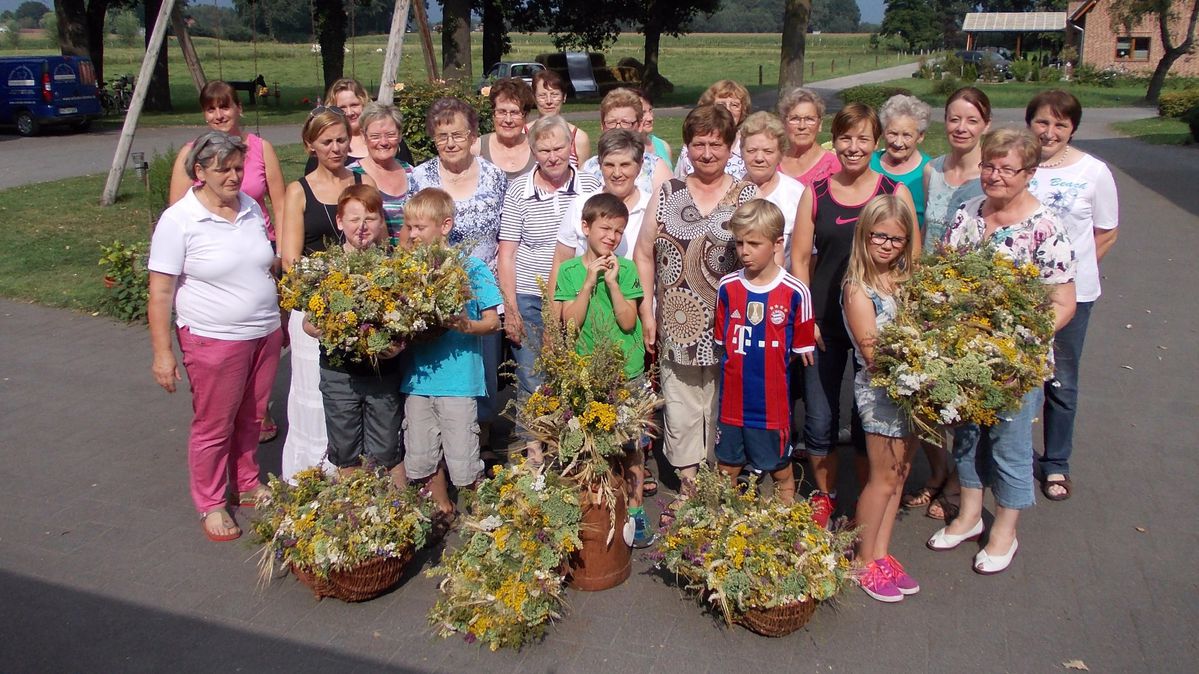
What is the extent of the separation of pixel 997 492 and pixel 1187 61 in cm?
6036

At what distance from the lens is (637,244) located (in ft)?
15.9

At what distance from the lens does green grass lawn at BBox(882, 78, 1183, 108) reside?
35659 millimetres

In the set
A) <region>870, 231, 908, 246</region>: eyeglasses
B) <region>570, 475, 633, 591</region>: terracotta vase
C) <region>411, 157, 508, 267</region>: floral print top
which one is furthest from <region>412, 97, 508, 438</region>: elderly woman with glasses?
<region>870, 231, 908, 246</region>: eyeglasses

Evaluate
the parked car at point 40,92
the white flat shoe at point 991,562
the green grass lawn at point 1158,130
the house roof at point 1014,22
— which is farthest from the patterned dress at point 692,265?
the house roof at point 1014,22

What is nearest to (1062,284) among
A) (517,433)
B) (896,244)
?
(896,244)

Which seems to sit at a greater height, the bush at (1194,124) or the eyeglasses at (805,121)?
the bush at (1194,124)

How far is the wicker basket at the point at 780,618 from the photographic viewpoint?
3812mm

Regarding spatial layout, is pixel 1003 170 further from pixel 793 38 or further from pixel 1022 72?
pixel 1022 72

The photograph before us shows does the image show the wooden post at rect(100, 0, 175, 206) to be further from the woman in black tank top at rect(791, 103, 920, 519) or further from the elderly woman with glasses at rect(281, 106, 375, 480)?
the woman in black tank top at rect(791, 103, 920, 519)

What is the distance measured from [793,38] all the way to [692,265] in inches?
877

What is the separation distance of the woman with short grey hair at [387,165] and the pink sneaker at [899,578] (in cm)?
284

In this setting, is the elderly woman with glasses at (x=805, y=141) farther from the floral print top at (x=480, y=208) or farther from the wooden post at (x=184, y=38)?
the wooden post at (x=184, y=38)

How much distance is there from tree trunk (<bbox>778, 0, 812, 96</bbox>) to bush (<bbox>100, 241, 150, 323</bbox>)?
1924cm


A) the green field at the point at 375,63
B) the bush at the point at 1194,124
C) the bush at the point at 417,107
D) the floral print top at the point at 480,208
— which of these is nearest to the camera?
the floral print top at the point at 480,208
